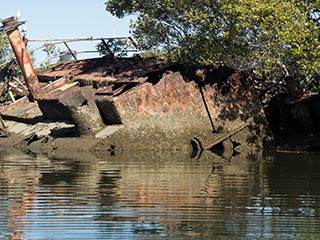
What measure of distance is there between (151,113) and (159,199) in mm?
13133

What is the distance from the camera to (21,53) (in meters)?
31.1

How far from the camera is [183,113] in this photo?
27.2 metres

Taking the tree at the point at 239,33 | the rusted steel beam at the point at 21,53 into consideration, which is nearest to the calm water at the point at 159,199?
the tree at the point at 239,33

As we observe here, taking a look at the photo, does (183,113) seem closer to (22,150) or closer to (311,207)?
(22,150)

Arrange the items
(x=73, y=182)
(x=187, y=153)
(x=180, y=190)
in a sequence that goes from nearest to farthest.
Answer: (x=180, y=190), (x=73, y=182), (x=187, y=153)

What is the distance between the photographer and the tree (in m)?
24.8

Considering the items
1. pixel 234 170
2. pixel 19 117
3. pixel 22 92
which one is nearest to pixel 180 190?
pixel 234 170

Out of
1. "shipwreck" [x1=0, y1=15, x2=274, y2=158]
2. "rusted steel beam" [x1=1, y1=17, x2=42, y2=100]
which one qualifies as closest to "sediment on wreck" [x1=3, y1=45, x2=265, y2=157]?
"shipwreck" [x1=0, y1=15, x2=274, y2=158]

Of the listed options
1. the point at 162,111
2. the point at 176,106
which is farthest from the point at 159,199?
the point at 176,106

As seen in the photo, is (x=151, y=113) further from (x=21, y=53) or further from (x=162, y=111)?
(x=21, y=53)

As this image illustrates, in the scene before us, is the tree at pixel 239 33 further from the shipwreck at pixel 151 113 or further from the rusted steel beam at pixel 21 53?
the rusted steel beam at pixel 21 53

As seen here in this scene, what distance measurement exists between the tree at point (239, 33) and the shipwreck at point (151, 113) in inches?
35.2

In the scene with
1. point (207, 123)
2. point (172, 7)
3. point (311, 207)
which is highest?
point (172, 7)

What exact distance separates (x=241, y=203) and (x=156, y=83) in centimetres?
1385
